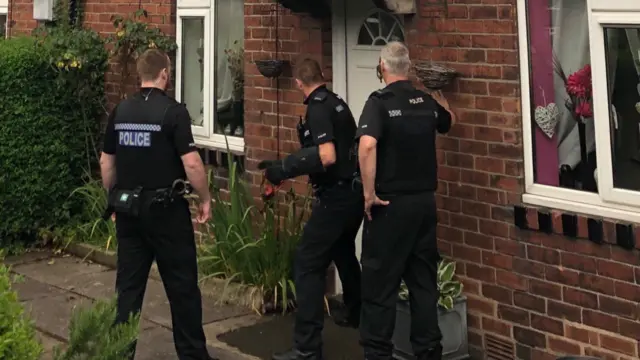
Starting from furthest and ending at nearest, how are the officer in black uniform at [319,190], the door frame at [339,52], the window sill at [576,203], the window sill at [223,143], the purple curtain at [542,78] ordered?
the window sill at [223,143], the door frame at [339,52], the officer in black uniform at [319,190], the purple curtain at [542,78], the window sill at [576,203]

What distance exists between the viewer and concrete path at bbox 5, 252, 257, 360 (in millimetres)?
6000

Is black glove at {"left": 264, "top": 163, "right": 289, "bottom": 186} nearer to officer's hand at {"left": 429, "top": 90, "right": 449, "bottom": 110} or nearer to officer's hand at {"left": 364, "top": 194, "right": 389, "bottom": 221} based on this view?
officer's hand at {"left": 364, "top": 194, "right": 389, "bottom": 221}

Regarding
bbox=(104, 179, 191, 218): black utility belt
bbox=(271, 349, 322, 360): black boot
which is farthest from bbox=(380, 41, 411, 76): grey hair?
bbox=(271, 349, 322, 360): black boot

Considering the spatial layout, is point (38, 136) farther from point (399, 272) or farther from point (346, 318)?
point (399, 272)

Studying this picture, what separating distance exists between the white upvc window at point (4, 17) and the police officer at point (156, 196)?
6.61 meters

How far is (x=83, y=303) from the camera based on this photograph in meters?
5.29

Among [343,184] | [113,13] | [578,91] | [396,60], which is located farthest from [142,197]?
[113,13]

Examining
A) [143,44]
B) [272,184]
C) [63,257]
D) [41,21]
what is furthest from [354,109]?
[41,21]

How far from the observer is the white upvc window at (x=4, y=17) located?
11.1 meters

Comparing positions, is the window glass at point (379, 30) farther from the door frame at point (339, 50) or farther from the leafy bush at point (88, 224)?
the leafy bush at point (88, 224)

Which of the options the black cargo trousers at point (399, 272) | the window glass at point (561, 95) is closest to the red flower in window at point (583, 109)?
the window glass at point (561, 95)

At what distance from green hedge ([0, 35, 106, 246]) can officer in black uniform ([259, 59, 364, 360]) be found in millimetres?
4045

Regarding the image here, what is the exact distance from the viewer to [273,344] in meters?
6.02

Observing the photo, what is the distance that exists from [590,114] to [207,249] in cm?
351
